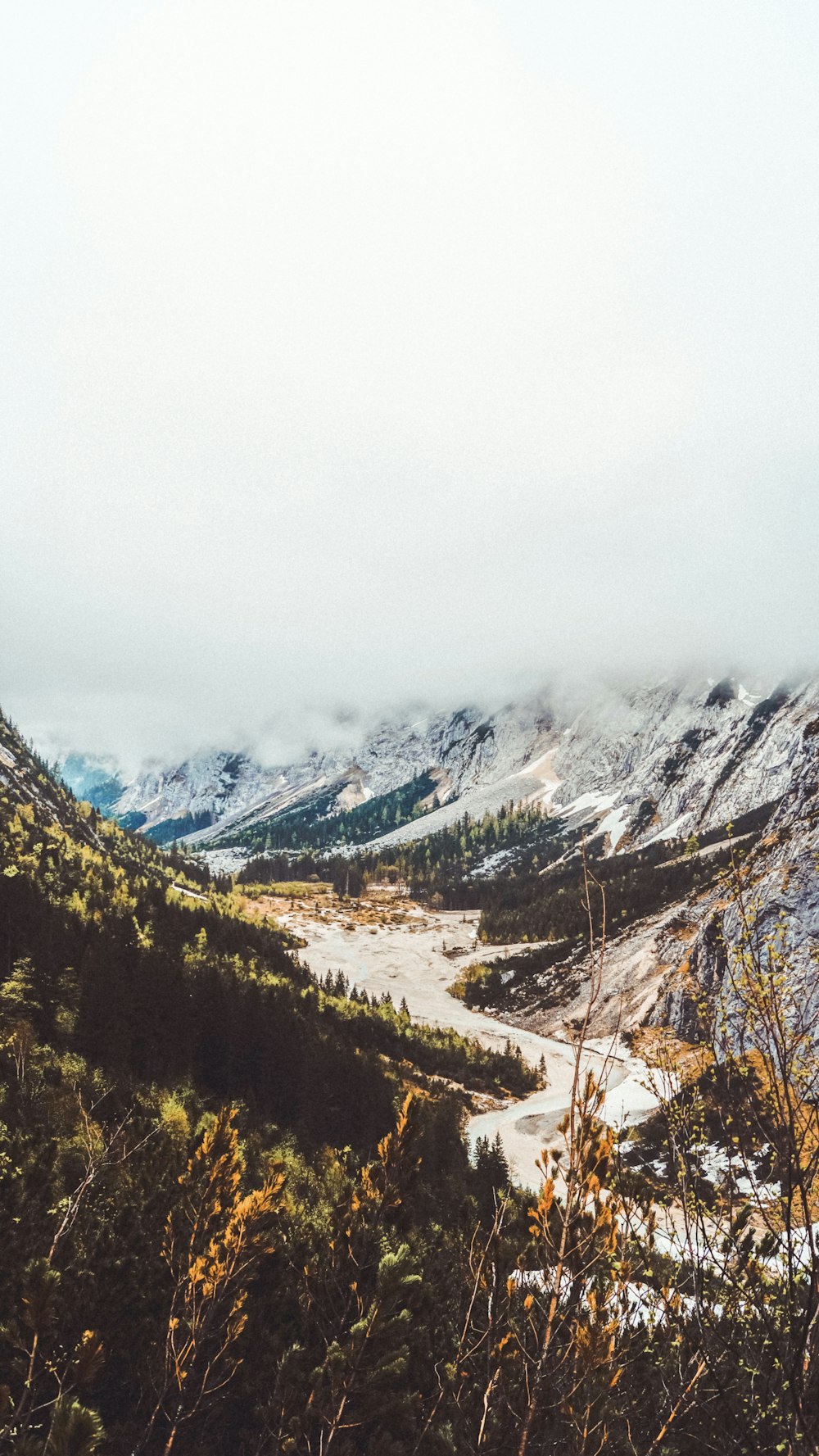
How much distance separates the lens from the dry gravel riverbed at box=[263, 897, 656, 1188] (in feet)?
171

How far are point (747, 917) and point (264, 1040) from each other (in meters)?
43.2

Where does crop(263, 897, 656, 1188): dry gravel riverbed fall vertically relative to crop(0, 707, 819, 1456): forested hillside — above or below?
below

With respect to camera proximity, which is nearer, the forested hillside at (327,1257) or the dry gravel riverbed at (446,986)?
the forested hillside at (327,1257)

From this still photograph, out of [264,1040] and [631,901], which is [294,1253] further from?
[631,901]

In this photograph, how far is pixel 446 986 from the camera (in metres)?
110

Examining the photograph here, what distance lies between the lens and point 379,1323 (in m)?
6.70

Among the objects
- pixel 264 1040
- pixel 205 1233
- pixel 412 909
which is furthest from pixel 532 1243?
pixel 412 909

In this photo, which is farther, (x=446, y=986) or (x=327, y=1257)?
(x=446, y=986)

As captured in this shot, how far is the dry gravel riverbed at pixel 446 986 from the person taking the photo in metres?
52.1

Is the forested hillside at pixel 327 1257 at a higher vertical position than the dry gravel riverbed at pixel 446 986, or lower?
higher

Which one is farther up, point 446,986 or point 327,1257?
point 327,1257

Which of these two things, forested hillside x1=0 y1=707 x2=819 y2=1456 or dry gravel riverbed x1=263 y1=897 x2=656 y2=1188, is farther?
dry gravel riverbed x1=263 y1=897 x2=656 y2=1188

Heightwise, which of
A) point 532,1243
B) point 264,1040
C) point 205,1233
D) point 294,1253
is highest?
point 532,1243

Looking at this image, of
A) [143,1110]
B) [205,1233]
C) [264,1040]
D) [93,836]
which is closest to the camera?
[205,1233]
